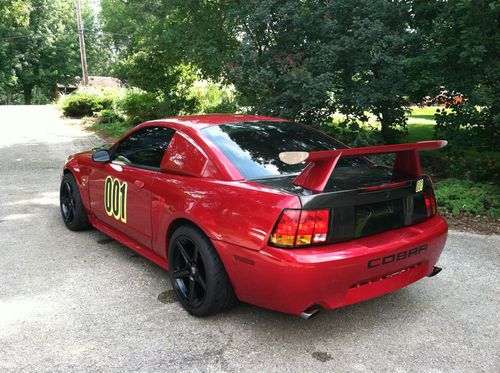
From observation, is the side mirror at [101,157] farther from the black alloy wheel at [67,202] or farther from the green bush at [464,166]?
the green bush at [464,166]

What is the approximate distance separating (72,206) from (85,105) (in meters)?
16.0

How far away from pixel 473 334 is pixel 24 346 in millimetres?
2936

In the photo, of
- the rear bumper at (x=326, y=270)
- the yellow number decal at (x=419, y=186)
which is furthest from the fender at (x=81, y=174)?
the yellow number decal at (x=419, y=186)

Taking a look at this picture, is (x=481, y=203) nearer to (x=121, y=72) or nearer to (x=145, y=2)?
(x=145, y=2)

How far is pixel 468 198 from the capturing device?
6.11 m

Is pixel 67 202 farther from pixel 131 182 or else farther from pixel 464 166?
pixel 464 166

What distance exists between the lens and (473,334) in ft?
10.0

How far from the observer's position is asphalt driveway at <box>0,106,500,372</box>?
274 centimetres

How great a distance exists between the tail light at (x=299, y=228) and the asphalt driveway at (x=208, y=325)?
720 millimetres

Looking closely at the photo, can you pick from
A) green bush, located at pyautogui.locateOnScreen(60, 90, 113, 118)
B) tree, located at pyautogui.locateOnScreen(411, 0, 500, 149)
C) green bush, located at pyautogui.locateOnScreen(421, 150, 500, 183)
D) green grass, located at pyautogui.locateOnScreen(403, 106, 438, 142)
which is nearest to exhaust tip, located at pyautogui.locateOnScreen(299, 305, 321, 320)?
tree, located at pyautogui.locateOnScreen(411, 0, 500, 149)

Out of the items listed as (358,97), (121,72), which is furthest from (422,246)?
(121,72)

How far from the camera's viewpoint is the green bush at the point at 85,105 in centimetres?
1959

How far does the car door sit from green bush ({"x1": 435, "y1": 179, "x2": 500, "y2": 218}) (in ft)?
13.0

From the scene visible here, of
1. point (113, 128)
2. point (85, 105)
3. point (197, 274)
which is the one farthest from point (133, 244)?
point (85, 105)
